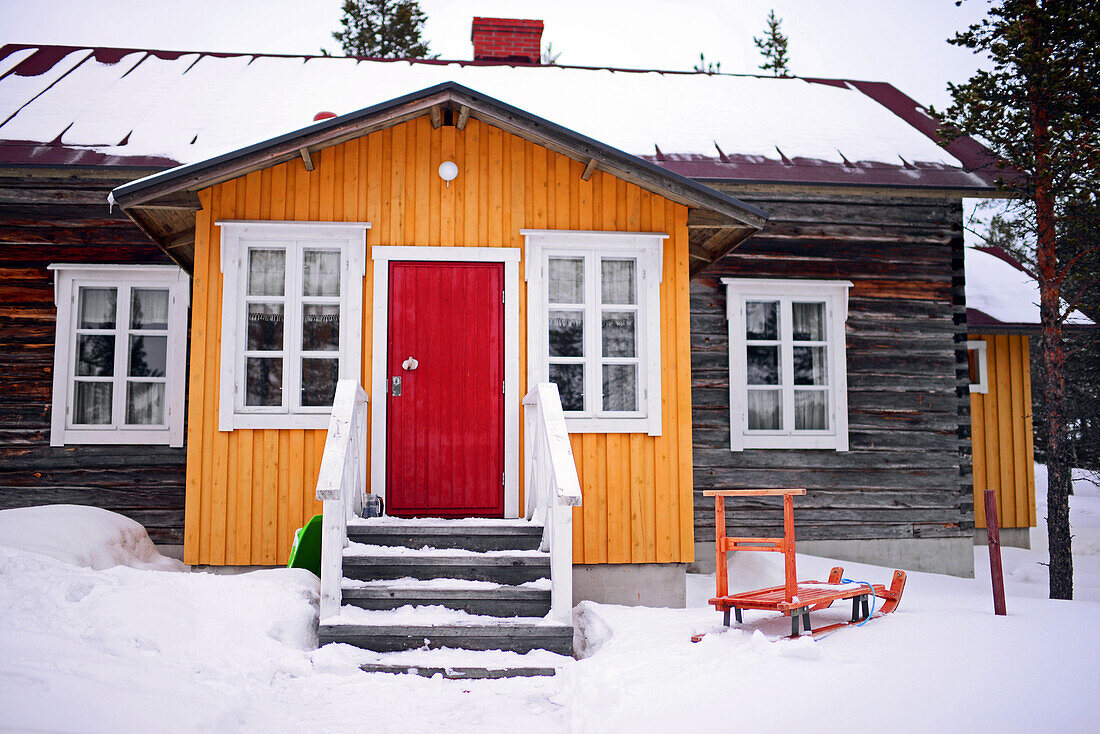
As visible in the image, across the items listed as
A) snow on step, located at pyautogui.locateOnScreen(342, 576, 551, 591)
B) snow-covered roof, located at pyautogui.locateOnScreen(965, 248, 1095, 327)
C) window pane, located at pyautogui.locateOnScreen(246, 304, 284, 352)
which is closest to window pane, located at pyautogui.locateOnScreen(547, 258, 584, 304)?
window pane, located at pyautogui.locateOnScreen(246, 304, 284, 352)

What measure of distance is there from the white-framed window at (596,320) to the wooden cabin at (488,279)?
2 centimetres

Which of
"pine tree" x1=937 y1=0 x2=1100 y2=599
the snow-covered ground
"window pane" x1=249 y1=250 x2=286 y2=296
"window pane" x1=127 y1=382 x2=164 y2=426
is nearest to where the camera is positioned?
the snow-covered ground

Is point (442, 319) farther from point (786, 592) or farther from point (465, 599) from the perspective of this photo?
point (786, 592)

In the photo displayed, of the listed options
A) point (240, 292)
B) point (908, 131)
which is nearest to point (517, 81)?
point (908, 131)

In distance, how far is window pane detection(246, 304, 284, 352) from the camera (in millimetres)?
7086

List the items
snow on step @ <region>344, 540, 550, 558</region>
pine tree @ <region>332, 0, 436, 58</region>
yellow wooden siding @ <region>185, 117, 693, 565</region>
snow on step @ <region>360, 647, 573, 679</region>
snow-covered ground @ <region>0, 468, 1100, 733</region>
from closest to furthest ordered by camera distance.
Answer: snow-covered ground @ <region>0, 468, 1100, 733</region>, snow on step @ <region>360, 647, 573, 679</region>, snow on step @ <region>344, 540, 550, 558</region>, yellow wooden siding @ <region>185, 117, 693, 565</region>, pine tree @ <region>332, 0, 436, 58</region>

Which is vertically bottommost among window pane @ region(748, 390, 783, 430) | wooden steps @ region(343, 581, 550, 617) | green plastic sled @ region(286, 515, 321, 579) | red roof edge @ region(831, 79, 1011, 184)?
wooden steps @ region(343, 581, 550, 617)

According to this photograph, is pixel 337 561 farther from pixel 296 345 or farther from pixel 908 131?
pixel 908 131

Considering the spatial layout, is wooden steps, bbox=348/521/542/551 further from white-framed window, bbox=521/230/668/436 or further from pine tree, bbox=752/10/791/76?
pine tree, bbox=752/10/791/76

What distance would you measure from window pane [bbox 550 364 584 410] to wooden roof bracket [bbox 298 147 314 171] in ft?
8.65

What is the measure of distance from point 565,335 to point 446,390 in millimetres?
1132

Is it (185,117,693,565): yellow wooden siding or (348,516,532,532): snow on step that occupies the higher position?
(185,117,693,565): yellow wooden siding

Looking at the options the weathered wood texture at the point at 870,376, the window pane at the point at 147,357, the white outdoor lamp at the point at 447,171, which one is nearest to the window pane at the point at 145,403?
the window pane at the point at 147,357

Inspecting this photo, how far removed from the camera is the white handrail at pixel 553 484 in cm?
553
